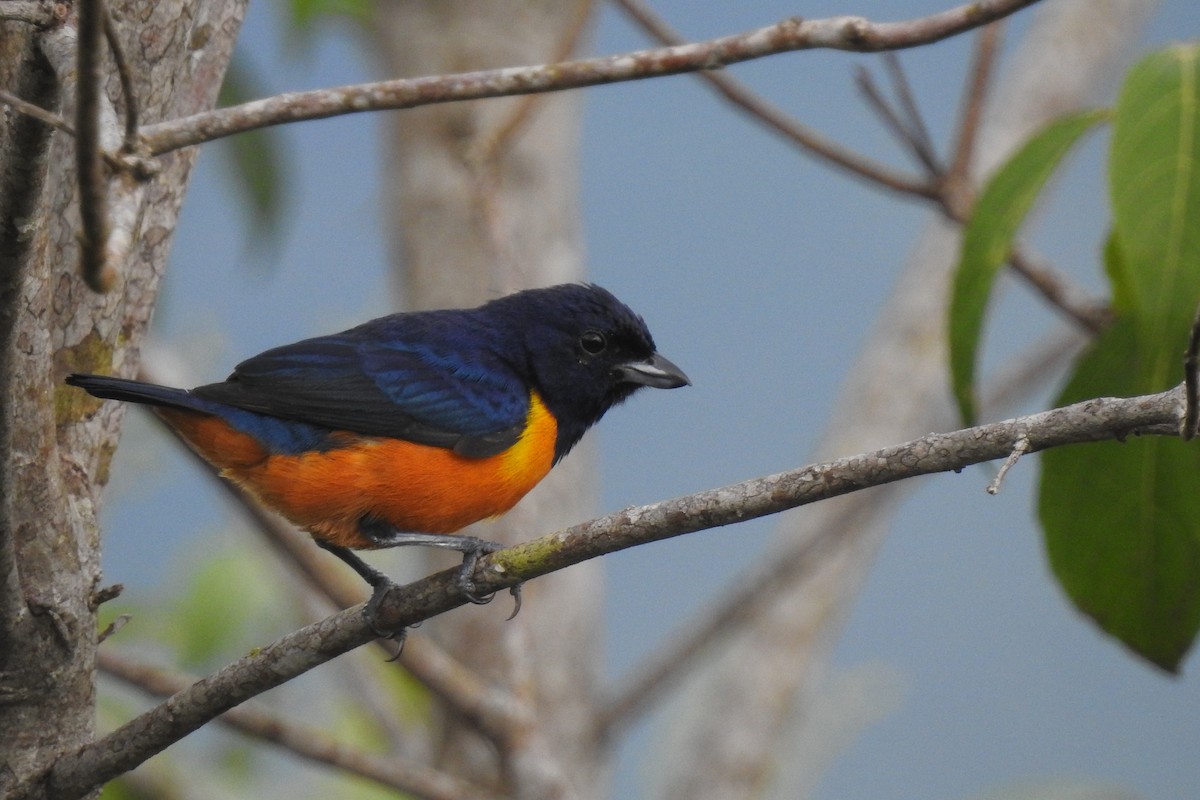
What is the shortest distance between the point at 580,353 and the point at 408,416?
26.4 inches

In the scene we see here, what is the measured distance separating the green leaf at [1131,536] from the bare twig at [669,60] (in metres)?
1.26

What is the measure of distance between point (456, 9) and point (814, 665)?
327cm

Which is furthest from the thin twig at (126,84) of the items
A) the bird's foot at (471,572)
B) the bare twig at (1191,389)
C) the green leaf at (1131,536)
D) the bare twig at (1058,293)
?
the bare twig at (1058,293)

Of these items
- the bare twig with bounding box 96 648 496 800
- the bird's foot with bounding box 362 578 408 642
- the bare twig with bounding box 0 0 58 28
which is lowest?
the bare twig with bounding box 96 648 496 800

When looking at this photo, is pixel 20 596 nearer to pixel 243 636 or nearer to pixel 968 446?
pixel 968 446

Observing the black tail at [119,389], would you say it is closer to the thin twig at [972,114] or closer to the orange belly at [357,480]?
the orange belly at [357,480]

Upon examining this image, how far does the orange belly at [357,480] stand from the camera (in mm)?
3561

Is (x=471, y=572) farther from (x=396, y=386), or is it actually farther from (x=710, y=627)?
(x=710, y=627)

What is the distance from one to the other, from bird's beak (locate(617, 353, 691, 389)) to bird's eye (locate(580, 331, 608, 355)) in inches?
3.3

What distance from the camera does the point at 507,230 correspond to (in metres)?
5.38

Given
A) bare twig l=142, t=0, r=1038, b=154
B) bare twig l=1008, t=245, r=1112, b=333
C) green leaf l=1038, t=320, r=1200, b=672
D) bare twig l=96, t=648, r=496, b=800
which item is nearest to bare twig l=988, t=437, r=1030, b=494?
bare twig l=142, t=0, r=1038, b=154

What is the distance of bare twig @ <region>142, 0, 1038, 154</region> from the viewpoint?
2514 mm

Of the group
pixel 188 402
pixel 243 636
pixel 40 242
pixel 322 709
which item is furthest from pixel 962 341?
pixel 322 709

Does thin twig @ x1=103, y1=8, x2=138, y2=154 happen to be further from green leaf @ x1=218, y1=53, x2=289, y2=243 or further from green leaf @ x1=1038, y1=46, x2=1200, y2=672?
green leaf @ x1=218, y1=53, x2=289, y2=243
